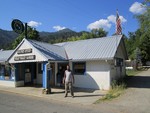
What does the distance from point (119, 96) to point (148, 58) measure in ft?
166

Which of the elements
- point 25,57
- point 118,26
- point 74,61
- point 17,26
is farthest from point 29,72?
point 118,26

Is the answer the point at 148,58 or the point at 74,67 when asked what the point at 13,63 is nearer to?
the point at 74,67

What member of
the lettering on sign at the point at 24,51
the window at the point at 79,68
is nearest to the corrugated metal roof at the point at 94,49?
the window at the point at 79,68

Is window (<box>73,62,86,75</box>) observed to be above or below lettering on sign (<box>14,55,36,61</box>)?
below

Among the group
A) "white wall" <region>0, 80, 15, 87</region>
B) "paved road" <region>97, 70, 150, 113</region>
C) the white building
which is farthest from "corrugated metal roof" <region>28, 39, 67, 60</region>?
"paved road" <region>97, 70, 150, 113</region>

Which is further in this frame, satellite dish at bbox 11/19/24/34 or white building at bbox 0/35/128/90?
satellite dish at bbox 11/19/24/34

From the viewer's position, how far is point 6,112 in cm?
1052

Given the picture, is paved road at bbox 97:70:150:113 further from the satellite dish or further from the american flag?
the satellite dish

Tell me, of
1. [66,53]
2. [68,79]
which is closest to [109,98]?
[68,79]

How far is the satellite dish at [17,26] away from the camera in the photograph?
2124 cm

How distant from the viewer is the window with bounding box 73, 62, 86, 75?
19766mm

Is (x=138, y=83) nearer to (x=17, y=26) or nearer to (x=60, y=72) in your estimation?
(x=60, y=72)

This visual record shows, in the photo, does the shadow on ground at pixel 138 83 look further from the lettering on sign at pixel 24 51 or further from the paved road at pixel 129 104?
the lettering on sign at pixel 24 51

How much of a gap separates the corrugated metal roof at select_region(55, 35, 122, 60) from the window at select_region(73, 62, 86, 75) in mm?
586
